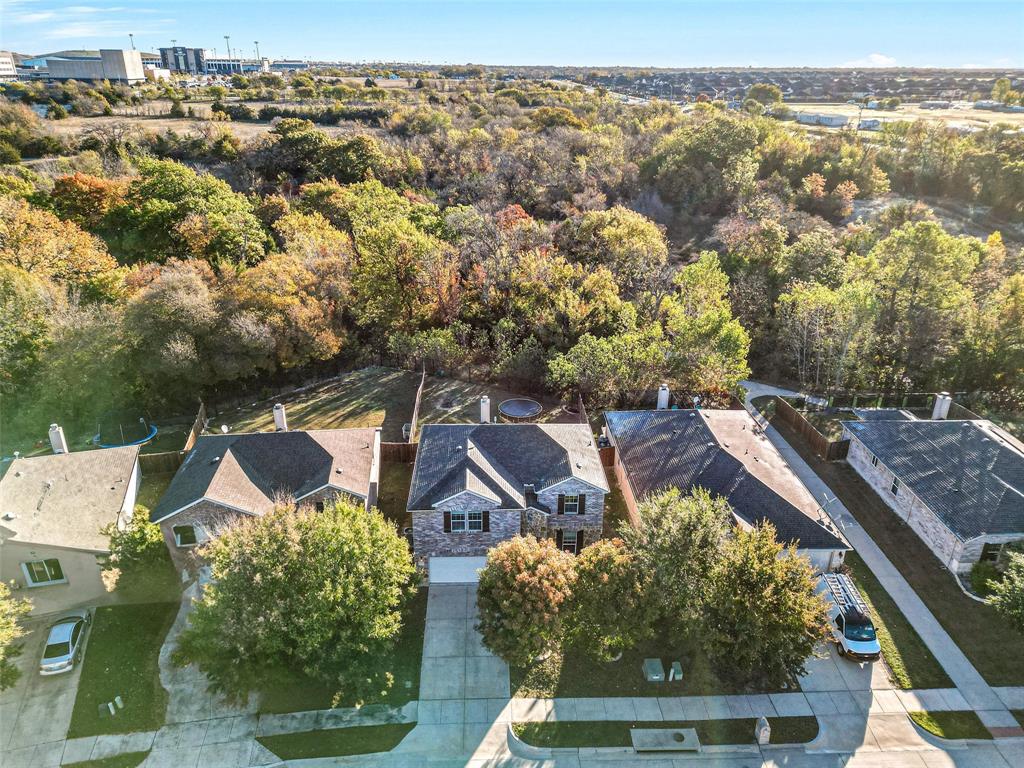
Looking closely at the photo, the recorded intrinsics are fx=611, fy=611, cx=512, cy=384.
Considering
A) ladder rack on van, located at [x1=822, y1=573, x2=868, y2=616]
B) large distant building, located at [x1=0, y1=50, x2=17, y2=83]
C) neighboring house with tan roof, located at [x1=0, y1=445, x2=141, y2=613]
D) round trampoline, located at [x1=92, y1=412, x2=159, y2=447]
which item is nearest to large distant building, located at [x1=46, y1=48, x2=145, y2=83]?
large distant building, located at [x1=0, y1=50, x2=17, y2=83]

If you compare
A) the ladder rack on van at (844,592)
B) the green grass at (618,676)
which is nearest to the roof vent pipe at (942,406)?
the ladder rack on van at (844,592)

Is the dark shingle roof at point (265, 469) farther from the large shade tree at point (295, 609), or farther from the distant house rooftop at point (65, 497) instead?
the large shade tree at point (295, 609)

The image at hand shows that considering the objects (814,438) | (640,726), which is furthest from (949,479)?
(640,726)

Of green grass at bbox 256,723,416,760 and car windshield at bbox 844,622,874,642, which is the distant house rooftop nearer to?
green grass at bbox 256,723,416,760

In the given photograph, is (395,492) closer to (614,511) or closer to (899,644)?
(614,511)

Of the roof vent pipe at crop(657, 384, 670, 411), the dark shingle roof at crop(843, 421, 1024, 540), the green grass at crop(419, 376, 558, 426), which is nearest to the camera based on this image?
the dark shingle roof at crop(843, 421, 1024, 540)

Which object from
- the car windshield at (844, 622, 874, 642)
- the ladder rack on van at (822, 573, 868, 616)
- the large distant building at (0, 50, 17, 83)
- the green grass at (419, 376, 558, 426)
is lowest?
the green grass at (419, 376, 558, 426)
